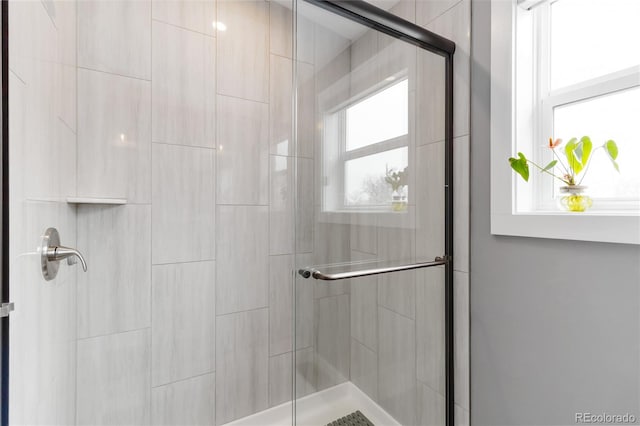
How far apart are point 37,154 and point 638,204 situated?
1608 mm

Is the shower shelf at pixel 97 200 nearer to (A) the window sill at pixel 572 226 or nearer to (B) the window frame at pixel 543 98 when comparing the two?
(A) the window sill at pixel 572 226

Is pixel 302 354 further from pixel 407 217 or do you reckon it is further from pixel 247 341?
pixel 247 341

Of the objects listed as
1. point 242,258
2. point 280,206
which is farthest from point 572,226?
point 242,258

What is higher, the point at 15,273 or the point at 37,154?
the point at 37,154

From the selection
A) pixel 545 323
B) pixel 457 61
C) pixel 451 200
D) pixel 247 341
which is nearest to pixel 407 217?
pixel 451 200

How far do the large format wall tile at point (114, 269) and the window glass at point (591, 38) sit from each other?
174 cm

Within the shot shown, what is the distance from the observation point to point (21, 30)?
2.09ft

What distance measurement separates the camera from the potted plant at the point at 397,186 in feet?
3.59

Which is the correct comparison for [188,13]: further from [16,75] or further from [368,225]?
[368,225]

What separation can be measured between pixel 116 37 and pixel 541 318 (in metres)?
1.98

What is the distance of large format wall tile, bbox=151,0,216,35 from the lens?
4.53 feet

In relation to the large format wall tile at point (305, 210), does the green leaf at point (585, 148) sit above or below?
above

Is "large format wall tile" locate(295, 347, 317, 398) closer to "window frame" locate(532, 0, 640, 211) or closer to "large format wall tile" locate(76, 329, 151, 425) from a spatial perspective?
"large format wall tile" locate(76, 329, 151, 425)

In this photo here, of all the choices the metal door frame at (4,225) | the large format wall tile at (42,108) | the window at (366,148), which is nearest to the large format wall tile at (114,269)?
the large format wall tile at (42,108)
